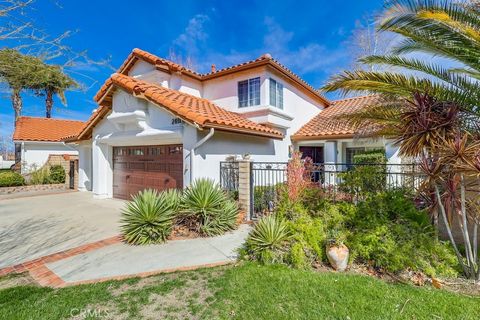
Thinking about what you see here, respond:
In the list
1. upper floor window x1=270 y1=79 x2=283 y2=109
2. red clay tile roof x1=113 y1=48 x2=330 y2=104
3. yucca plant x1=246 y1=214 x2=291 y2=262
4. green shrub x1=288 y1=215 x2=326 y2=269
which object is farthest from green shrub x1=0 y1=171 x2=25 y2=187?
green shrub x1=288 y1=215 x2=326 y2=269

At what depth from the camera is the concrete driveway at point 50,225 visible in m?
7.59

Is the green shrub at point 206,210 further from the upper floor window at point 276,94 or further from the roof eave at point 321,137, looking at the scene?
the roof eave at point 321,137

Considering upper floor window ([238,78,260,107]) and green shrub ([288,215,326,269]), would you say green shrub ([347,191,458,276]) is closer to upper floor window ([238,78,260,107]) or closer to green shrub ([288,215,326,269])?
green shrub ([288,215,326,269])

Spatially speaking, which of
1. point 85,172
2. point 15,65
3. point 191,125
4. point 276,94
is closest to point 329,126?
point 276,94

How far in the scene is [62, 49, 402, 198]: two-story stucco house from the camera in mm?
11000

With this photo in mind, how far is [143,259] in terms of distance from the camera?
662 centimetres

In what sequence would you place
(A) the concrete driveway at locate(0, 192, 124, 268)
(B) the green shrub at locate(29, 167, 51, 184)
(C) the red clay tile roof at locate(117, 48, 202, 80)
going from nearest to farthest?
(A) the concrete driveway at locate(0, 192, 124, 268) < (C) the red clay tile roof at locate(117, 48, 202, 80) < (B) the green shrub at locate(29, 167, 51, 184)

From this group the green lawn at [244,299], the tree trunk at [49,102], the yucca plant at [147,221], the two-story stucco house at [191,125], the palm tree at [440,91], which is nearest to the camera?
the green lawn at [244,299]

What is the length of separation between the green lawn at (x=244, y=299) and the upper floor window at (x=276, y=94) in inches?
436

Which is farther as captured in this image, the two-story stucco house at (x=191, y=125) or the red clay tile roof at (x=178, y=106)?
the two-story stucco house at (x=191, y=125)

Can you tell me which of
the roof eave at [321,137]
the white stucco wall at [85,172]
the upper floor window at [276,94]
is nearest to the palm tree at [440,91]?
the upper floor window at [276,94]

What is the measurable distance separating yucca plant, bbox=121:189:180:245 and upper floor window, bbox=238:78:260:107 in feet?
28.8

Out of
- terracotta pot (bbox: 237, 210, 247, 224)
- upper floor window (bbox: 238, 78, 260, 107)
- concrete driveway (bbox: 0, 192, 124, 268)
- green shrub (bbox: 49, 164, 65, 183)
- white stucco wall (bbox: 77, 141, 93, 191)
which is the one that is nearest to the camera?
concrete driveway (bbox: 0, 192, 124, 268)

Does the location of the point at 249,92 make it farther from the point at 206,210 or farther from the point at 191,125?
the point at 206,210
